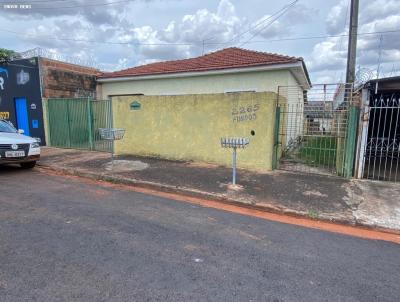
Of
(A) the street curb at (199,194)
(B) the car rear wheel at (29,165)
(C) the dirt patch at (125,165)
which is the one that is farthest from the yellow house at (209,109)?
(B) the car rear wheel at (29,165)

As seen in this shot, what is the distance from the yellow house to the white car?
289 cm

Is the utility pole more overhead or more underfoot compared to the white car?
more overhead

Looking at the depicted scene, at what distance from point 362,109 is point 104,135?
21.6 feet

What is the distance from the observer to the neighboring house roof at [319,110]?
7.57 meters

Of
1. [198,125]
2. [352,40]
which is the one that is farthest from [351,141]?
[352,40]

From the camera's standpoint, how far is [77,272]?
2.89 metres

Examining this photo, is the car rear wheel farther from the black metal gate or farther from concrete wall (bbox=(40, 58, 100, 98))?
the black metal gate

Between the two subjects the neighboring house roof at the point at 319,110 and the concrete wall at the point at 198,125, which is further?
the concrete wall at the point at 198,125

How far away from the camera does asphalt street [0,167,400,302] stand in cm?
264

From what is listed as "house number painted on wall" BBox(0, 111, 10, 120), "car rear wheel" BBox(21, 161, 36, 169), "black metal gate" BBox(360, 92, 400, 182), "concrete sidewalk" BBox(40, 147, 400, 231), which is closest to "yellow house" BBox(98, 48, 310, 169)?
"concrete sidewalk" BBox(40, 147, 400, 231)

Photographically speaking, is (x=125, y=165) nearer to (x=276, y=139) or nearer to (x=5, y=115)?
(x=276, y=139)

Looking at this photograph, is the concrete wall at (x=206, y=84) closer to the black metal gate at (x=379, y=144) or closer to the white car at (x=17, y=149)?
the black metal gate at (x=379, y=144)

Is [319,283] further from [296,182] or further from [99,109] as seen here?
[99,109]

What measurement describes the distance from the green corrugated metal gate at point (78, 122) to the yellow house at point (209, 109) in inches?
41.2
